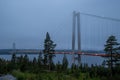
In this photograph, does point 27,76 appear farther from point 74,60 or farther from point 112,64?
point 74,60

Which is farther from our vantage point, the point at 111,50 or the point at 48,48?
the point at 48,48

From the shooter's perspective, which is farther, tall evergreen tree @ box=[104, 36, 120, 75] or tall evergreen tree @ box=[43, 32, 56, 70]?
tall evergreen tree @ box=[43, 32, 56, 70]

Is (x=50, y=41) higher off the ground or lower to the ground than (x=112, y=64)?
higher

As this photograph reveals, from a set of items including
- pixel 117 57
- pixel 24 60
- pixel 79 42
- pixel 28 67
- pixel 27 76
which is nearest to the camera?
pixel 27 76

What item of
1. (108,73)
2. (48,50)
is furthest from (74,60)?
(108,73)

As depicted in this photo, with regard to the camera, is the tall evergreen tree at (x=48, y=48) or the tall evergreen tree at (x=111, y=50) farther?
the tall evergreen tree at (x=48, y=48)

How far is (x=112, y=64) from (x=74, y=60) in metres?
6.18

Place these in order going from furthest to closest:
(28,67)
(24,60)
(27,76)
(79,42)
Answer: (79,42)
(24,60)
(28,67)
(27,76)

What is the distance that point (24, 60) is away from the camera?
2575 centimetres

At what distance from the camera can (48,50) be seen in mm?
26281

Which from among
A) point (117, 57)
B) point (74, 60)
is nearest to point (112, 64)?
point (117, 57)

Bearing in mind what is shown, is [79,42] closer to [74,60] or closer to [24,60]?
[74,60]

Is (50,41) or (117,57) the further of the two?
(50,41)

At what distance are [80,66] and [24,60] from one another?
527 cm
